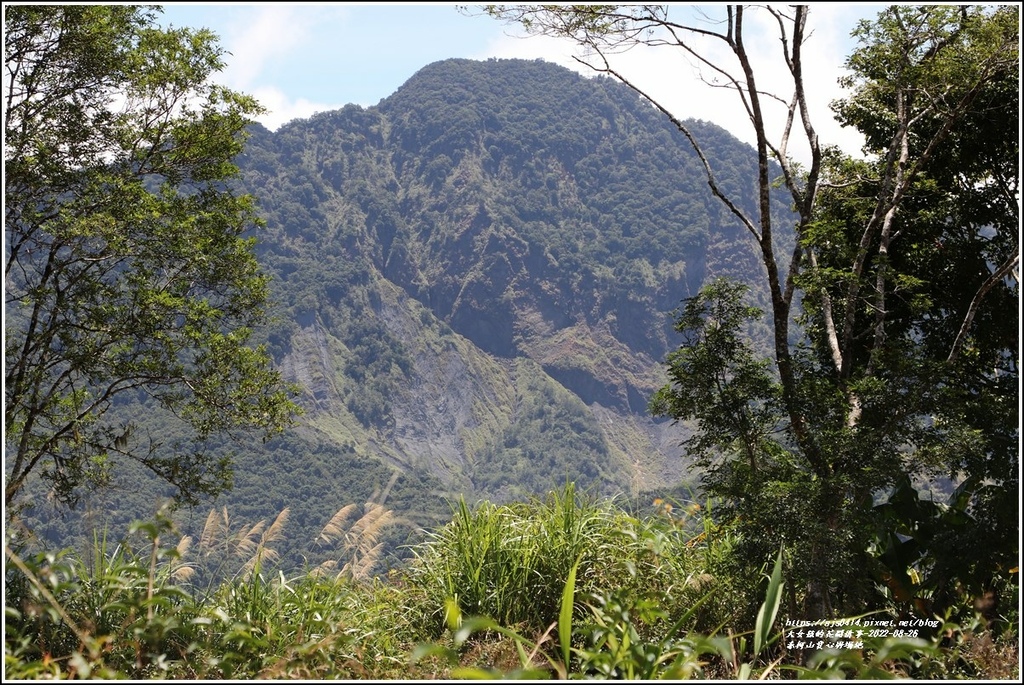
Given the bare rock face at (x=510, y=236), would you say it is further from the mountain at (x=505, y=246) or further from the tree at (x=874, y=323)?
the tree at (x=874, y=323)

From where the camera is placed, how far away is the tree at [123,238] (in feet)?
23.0

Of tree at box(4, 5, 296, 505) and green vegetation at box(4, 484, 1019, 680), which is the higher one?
tree at box(4, 5, 296, 505)

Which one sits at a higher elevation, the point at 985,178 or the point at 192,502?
the point at 985,178

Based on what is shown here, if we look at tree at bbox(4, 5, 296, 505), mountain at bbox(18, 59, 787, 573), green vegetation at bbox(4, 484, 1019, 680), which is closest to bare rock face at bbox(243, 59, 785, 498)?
mountain at bbox(18, 59, 787, 573)

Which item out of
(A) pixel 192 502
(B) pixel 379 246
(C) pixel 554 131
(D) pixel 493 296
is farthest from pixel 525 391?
(A) pixel 192 502

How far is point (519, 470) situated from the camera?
96062 mm

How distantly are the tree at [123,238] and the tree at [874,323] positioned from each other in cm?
311

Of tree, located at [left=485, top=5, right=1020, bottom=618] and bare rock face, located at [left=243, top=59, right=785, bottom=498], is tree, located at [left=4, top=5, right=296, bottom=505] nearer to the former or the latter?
tree, located at [left=485, top=5, right=1020, bottom=618]

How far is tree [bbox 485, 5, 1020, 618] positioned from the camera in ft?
17.8

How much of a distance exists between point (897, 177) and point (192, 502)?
550 cm

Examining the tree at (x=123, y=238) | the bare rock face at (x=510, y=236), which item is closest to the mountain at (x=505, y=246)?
the bare rock face at (x=510, y=236)

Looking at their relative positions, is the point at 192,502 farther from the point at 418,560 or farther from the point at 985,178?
the point at 985,178

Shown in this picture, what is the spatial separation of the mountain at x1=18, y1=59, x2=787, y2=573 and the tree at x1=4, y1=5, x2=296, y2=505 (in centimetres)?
9262

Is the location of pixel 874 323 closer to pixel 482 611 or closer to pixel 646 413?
pixel 646 413
